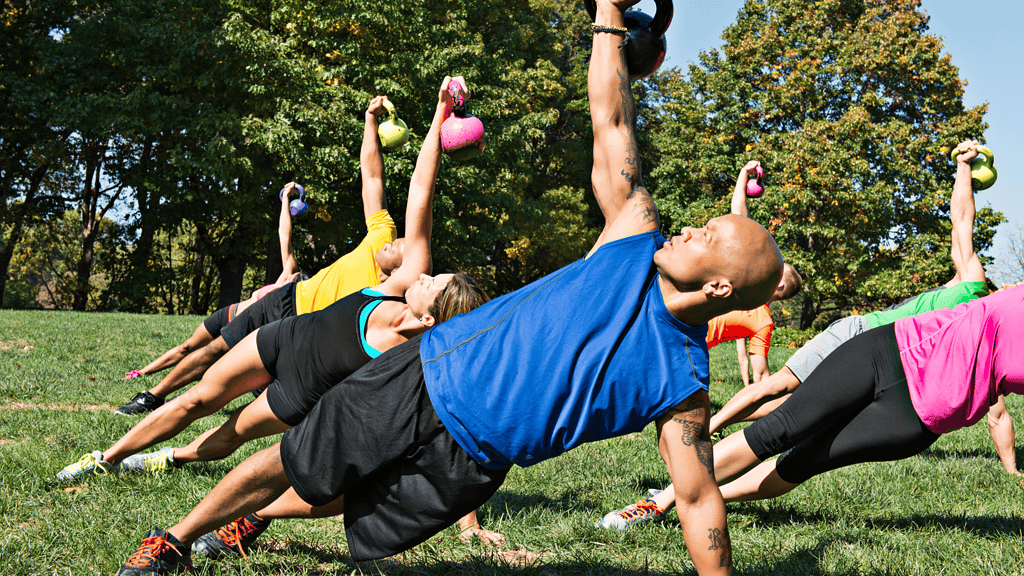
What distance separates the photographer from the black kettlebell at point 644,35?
2506 mm

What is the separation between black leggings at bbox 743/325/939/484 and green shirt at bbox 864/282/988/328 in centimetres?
153

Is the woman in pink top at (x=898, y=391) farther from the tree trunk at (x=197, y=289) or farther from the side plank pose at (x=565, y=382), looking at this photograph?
the tree trunk at (x=197, y=289)

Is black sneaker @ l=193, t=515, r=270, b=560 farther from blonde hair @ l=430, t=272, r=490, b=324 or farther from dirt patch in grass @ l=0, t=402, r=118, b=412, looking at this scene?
dirt patch in grass @ l=0, t=402, r=118, b=412

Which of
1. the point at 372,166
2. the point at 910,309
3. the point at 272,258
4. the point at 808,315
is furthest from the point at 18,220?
the point at 808,315

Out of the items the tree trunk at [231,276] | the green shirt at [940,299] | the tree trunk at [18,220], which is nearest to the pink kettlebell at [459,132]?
the green shirt at [940,299]

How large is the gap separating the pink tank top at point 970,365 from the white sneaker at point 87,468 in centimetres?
443

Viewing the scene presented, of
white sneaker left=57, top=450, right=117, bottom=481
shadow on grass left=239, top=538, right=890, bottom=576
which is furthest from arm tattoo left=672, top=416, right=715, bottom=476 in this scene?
white sneaker left=57, top=450, right=117, bottom=481

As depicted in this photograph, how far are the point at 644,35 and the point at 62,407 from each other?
6140mm

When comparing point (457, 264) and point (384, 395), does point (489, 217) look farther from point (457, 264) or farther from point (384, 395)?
point (384, 395)

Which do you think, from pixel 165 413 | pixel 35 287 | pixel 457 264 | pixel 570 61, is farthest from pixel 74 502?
pixel 35 287

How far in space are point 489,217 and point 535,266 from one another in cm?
783

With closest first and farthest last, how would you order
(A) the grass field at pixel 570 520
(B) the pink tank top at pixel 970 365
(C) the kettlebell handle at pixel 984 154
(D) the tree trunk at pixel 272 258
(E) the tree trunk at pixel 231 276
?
(B) the pink tank top at pixel 970 365
(A) the grass field at pixel 570 520
(C) the kettlebell handle at pixel 984 154
(D) the tree trunk at pixel 272 258
(E) the tree trunk at pixel 231 276

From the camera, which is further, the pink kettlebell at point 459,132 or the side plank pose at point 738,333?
the pink kettlebell at point 459,132

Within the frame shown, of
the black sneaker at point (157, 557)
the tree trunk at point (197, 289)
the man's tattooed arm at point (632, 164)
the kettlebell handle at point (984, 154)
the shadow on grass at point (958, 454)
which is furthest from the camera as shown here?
the tree trunk at point (197, 289)
